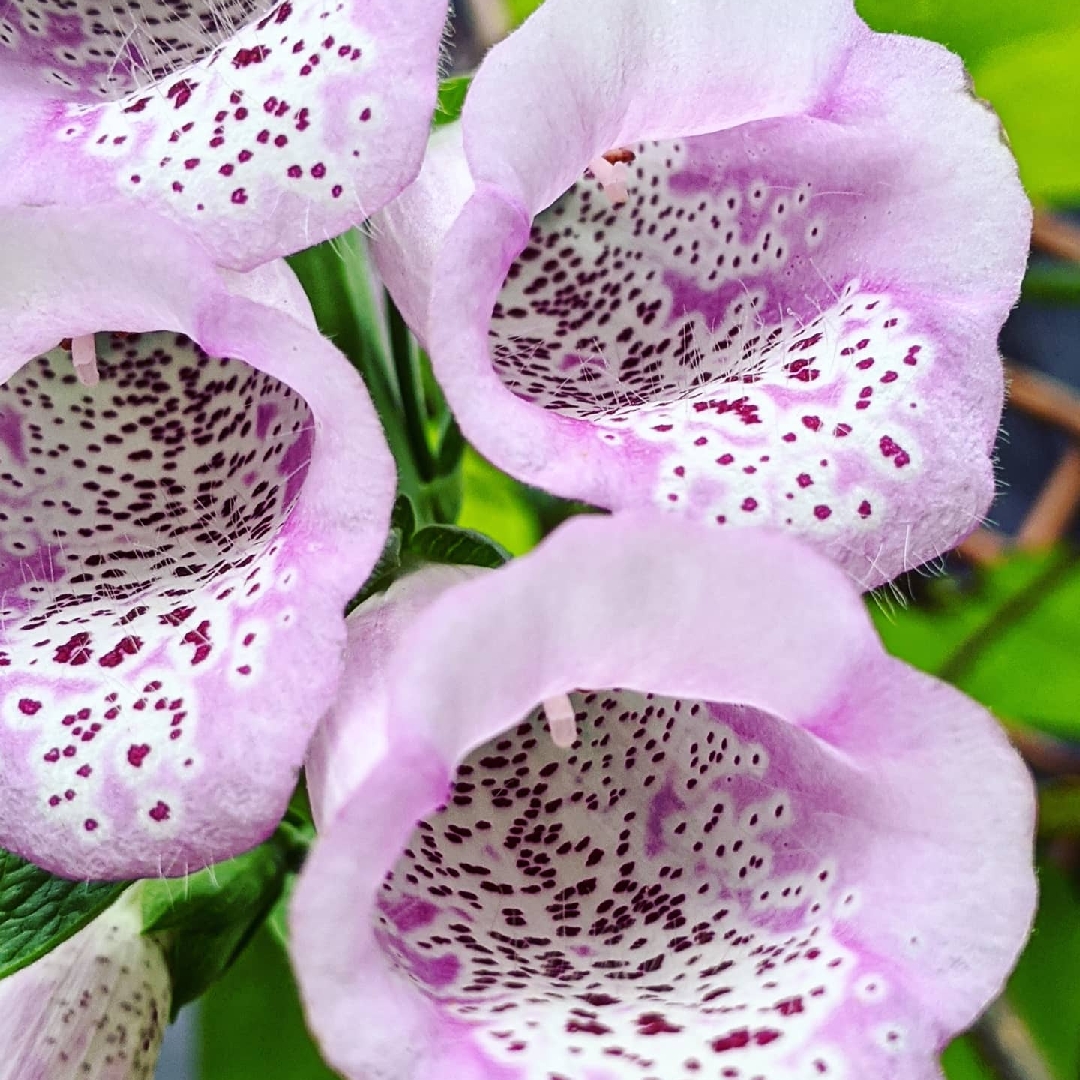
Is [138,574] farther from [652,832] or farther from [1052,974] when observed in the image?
[1052,974]

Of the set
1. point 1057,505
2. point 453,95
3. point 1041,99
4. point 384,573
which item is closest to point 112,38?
point 453,95

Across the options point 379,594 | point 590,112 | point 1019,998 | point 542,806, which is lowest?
point 1019,998

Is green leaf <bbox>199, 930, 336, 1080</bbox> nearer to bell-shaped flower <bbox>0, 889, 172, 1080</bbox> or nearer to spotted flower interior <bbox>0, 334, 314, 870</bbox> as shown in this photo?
bell-shaped flower <bbox>0, 889, 172, 1080</bbox>

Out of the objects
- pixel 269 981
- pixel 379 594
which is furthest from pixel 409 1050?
pixel 269 981

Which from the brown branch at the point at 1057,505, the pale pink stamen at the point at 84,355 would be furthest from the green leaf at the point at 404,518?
the brown branch at the point at 1057,505

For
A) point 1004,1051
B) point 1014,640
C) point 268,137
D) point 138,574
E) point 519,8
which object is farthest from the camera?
point 1014,640

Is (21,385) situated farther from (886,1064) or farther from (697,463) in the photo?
(886,1064)
